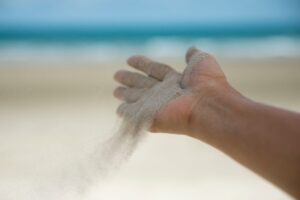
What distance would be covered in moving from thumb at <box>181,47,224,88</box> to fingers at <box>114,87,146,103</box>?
0.44ft

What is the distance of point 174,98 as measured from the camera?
3.54 ft

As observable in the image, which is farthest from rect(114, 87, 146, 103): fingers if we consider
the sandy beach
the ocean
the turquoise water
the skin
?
the turquoise water

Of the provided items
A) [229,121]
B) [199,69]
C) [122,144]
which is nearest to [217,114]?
[229,121]

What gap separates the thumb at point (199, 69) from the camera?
109 centimetres

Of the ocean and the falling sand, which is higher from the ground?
the ocean

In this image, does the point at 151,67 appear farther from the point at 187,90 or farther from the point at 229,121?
the point at 229,121

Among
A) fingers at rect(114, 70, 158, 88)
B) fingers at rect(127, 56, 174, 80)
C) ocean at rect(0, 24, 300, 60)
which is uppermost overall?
ocean at rect(0, 24, 300, 60)

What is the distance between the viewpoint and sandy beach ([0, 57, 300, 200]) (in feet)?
4.50

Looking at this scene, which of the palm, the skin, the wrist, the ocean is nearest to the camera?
the skin

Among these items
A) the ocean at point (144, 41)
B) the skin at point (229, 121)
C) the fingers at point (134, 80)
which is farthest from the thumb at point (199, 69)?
the ocean at point (144, 41)

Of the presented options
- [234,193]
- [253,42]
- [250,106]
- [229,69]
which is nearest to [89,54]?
[229,69]

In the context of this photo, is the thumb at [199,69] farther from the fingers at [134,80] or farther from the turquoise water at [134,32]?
the turquoise water at [134,32]

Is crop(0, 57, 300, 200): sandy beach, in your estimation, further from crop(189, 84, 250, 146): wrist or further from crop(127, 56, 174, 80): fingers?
crop(189, 84, 250, 146): wrist

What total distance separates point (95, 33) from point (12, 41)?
0.46 m
